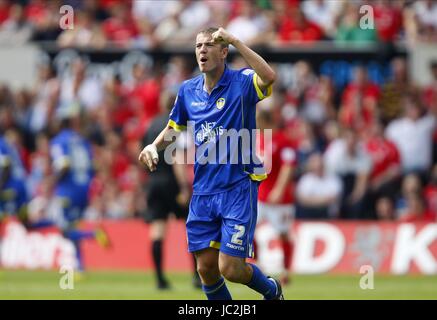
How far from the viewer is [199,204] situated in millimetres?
10578

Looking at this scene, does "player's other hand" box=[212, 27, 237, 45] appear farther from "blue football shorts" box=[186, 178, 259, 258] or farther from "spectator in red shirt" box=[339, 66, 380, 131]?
"spectator in red shirt" box=[339, 66, 380, 131]

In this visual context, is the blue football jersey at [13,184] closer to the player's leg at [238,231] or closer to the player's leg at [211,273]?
the player's leg at [211,273]

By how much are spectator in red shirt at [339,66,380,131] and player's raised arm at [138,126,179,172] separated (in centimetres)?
977

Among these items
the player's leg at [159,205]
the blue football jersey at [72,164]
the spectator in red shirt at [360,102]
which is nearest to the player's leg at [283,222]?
the player's leg at [159,205]

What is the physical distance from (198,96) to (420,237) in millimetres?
8654

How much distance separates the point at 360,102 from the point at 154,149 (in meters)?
10.6

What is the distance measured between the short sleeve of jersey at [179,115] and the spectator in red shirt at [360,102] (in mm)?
9714

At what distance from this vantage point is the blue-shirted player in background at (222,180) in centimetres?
1038

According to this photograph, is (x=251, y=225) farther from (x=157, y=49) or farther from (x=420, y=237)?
(x=157, y=49)

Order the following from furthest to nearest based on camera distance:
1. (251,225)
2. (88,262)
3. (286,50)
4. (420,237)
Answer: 1. (286,50)
2. (88,262)
3. (420,237)
4. (251,225)

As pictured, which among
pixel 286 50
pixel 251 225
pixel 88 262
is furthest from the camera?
pixel 286 50

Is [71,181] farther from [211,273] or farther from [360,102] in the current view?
[211,273]

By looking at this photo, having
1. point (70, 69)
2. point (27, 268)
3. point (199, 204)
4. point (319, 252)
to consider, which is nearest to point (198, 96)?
point (199, 204)

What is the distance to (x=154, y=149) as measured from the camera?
34.2 feet
